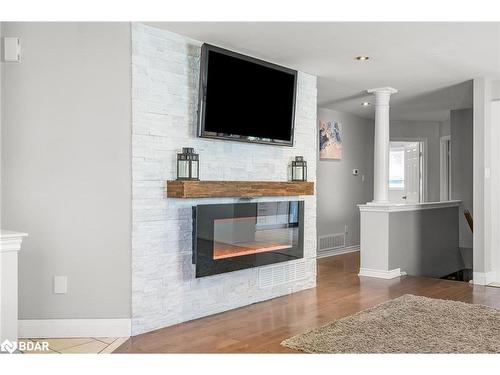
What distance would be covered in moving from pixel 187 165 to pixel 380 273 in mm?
3191

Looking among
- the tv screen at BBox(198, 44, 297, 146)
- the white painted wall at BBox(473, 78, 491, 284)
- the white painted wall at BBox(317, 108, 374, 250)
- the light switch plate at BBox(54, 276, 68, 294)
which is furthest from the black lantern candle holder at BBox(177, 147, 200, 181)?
the white painted wall at BBox(317, 108, 374, 250)

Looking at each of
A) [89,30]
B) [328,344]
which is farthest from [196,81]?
[328,344]

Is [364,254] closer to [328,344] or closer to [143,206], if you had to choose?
[328,344]

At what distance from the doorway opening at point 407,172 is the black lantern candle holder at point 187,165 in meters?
6.35

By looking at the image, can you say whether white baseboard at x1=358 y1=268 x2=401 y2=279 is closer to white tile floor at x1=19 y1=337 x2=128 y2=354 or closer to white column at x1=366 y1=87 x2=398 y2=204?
white column at x1=366 y1=87 x2=398 y2=204

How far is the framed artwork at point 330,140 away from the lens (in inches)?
307

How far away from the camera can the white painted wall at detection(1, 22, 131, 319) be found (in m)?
3.52

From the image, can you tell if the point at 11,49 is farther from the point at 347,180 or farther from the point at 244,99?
the point at 347,180

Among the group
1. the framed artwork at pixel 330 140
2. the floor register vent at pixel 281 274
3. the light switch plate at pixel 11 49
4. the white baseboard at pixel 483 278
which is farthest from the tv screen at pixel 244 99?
the framed artwork at pixel 330 140

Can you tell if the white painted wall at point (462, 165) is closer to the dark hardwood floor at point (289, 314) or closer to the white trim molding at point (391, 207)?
the white trim molding at point (391, 207)

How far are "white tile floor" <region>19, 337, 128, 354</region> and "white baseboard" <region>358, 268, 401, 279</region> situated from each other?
11.3ft

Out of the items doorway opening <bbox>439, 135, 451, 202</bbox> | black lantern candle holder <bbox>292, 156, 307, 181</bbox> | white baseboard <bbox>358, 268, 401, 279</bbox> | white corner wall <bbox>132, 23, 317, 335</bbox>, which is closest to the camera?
white corner wall <bbox>132, 23, 317, 335</bbox>

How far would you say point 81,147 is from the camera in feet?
11.7

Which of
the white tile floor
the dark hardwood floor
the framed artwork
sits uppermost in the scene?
the framed artwork
